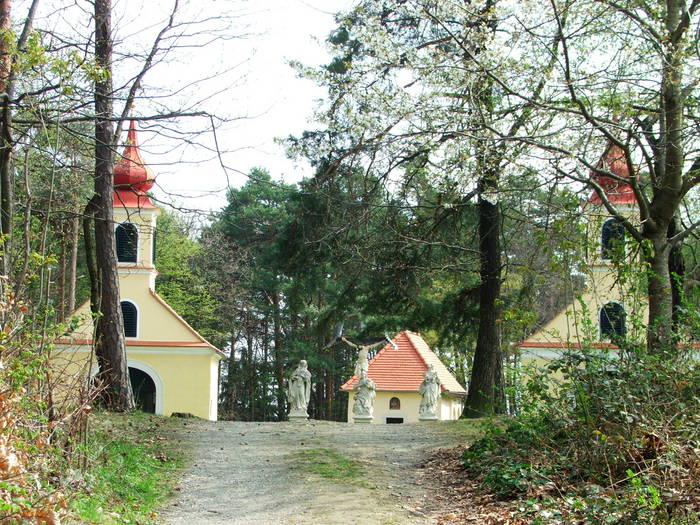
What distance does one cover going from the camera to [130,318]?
33.4 meters

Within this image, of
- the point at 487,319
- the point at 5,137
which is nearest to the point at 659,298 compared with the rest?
the point at 5,137

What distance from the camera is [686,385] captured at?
7.88m

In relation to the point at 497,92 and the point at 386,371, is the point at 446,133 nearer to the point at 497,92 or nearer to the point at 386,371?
the point at 497,92

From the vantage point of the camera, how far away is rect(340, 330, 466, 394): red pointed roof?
121 feet

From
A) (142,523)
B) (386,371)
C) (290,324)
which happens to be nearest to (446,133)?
(142,523)

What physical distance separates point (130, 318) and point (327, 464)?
79.4 ft

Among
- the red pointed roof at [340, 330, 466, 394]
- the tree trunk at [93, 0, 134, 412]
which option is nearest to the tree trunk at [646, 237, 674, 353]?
the tree trunk at [93, 0, 134, 412]

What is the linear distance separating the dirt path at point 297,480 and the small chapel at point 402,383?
2193 centimetres

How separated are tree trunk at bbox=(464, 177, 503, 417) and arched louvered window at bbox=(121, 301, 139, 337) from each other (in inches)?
712

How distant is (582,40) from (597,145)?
4.74 ft

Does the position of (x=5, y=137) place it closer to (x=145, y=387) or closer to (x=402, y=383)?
(x=145, y=387)

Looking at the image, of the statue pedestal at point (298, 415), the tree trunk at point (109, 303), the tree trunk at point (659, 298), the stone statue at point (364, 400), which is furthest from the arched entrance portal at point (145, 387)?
the tree trunk at point (659, 298)

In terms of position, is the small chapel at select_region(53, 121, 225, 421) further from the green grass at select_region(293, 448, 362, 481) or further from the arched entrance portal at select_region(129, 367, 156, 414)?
the green grass at select_region(293, 448, 362, 481)

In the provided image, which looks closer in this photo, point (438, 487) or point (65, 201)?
point (438, 487)
